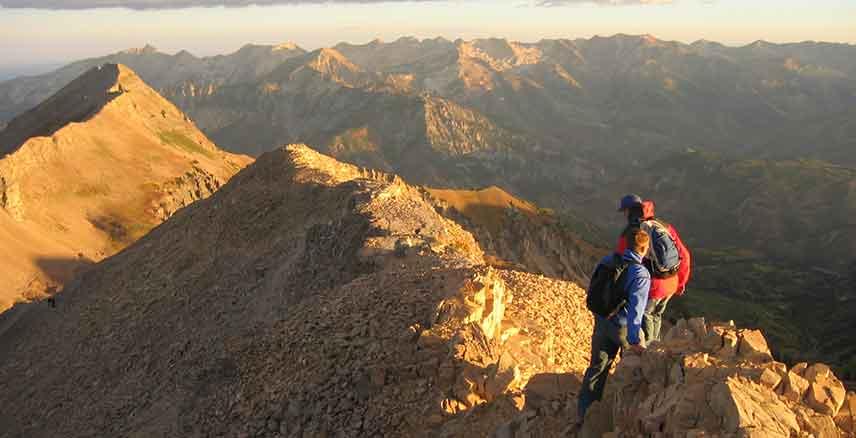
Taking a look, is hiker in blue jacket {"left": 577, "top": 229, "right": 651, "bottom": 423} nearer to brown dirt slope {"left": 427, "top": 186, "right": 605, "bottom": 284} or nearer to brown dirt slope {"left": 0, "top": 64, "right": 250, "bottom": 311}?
brown dirt slope {"left": 0, "top": 64, "right": 250, "bottom": 311}

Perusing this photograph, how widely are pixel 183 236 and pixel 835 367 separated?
344 ft

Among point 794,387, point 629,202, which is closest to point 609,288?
point 629,202

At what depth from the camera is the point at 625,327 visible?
12609mm

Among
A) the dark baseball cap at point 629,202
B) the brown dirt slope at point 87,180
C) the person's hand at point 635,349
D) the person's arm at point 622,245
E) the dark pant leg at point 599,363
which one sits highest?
the dark baseball cap at point 629,202

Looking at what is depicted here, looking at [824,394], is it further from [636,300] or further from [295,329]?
[295,329]

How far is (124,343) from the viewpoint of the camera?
3534cm

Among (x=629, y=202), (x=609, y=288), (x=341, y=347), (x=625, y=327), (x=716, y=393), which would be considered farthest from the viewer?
(x=341, y=347)

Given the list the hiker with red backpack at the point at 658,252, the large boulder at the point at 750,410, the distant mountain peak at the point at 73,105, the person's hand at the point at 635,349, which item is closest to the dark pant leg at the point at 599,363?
the person's hand at the point at 635,349

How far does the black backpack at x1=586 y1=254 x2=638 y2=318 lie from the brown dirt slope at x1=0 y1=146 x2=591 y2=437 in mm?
2775

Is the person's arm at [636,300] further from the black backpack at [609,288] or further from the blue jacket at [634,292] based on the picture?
the black backpack at [609,288]

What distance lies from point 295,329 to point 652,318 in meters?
11.5

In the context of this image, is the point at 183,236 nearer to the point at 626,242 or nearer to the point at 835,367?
the point at 626,242

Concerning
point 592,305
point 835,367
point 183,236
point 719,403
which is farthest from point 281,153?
point 835,367

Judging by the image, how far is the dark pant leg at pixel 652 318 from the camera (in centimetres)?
1384
